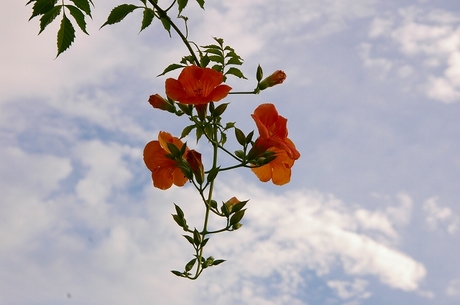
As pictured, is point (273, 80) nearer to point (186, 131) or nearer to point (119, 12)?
point (186, 131)

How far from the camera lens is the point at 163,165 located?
3570 mm

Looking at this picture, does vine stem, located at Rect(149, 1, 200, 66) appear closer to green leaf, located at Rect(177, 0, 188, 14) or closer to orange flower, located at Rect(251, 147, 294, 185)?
green leaf, located at Rect(177, 0, 188, 14)

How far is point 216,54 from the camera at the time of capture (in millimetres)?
3898

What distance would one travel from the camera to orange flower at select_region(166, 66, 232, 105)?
3.26 m

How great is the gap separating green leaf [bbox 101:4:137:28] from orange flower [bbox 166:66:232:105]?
0.69 meters

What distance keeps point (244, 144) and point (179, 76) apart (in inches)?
21.4

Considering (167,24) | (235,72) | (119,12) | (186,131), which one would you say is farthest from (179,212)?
(119,12)

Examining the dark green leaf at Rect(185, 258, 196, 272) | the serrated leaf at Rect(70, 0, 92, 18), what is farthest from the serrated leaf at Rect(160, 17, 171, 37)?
the dark green leaf at Rect(185, 258, 196, 272)

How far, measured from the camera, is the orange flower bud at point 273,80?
3.80 m

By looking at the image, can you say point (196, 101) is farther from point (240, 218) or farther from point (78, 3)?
point (78, 3)

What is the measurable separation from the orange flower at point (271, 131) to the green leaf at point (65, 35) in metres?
1.18

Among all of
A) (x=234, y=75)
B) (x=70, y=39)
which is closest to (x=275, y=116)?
(x=234, y=75)

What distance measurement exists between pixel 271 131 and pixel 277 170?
0.82 ft

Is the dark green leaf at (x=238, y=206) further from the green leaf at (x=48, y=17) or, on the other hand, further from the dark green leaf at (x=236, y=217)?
the green leaf at (x=48, y=17)
